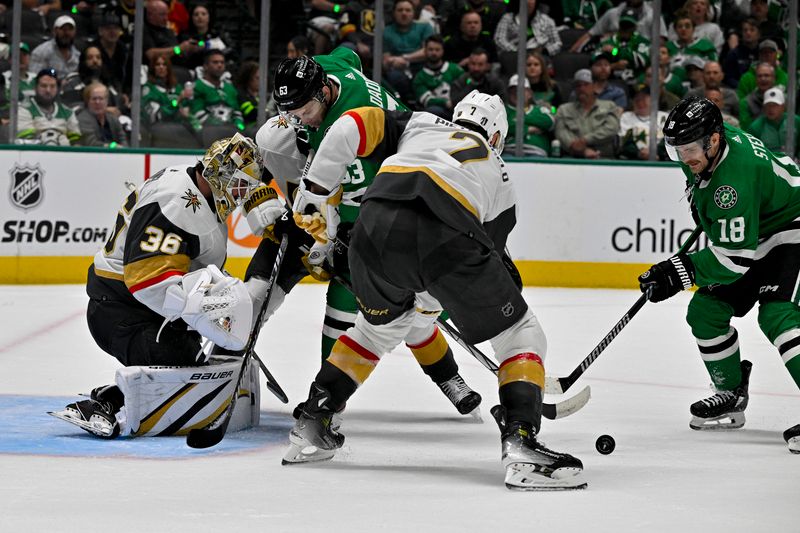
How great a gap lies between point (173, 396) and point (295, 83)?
99 centimetres

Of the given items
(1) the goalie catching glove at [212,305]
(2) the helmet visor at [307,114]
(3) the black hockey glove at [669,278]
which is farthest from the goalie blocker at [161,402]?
(3) the black hockey glove at [669,278]

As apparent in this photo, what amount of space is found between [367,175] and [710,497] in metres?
1.60

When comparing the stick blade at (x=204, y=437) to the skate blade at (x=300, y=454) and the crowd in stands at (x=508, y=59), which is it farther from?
the crowd in stands at (x=508, y=59)

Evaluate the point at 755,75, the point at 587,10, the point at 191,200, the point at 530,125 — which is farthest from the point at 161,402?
the point at 755,75

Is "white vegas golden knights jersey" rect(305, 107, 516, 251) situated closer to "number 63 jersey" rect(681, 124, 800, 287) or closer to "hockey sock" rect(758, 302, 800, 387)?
"number 63 jersey" rect(681, 124, 800, 287)

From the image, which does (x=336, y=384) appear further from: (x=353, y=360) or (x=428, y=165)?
(x=428, y=165)

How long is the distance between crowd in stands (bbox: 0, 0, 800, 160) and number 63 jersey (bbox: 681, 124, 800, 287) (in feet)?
13.7

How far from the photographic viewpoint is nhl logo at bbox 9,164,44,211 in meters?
7.32

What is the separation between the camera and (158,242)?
11.6 ft

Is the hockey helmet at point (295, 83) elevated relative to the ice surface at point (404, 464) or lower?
elevated

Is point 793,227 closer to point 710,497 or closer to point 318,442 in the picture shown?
point 710,497

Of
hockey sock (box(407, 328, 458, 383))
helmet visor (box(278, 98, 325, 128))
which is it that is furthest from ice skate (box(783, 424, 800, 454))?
helmet visor (box(278, 98, 325, 128))

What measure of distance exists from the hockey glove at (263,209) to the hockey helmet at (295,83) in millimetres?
296

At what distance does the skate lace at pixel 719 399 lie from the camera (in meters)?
3.97
